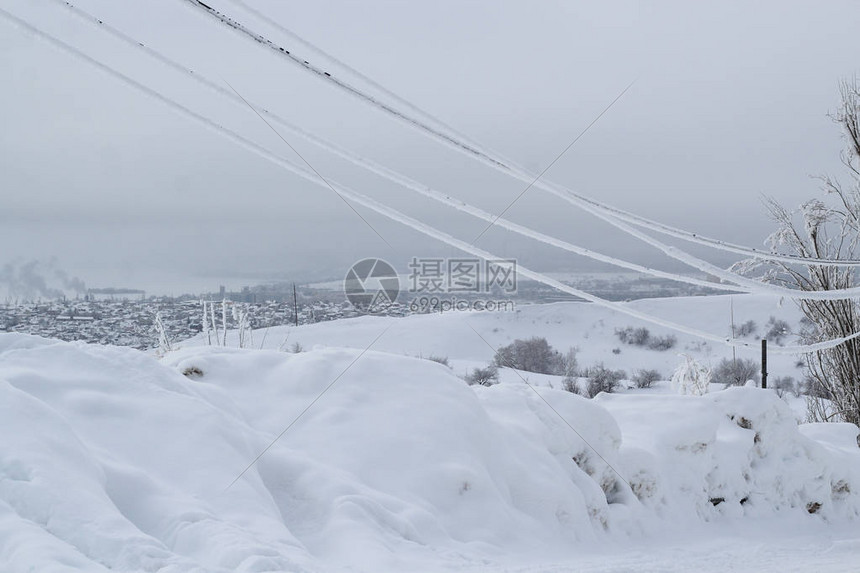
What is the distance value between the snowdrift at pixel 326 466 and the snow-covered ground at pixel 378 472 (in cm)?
1

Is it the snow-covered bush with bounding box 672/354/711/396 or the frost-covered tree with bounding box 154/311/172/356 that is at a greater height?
the frost-covered tree with bounding box 154/311/172/356

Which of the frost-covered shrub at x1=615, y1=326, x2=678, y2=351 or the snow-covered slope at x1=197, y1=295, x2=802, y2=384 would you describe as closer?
the snow-covered slope at x1=197, y1=295, x2=802, y2=384

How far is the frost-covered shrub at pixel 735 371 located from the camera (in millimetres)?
19261

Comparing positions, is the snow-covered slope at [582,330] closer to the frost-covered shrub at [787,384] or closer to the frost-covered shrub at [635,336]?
the frost-covered shrub at [635,336]

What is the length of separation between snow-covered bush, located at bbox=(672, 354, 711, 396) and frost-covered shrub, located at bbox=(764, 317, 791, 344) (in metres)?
13.4

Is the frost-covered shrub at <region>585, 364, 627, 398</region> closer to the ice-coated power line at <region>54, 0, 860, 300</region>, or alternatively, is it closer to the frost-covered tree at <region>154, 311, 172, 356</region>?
the frost-covered tree at <region>154, 311, 172, 356</region>

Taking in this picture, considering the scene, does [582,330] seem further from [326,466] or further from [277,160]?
[277,160]

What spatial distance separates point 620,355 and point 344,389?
80.6ft

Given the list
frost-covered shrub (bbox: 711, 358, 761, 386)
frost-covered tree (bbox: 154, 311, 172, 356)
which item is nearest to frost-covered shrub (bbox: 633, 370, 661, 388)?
frost-covered shrub (bbox: 711, 358, 761, 386)

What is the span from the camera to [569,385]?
1652 cm

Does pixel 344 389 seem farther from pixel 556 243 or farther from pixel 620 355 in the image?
pixel 620 355

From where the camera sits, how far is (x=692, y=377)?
36.0 ft

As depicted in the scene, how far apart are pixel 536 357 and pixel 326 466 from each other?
2195 cm

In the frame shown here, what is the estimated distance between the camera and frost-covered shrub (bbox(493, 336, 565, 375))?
24.0 metres
